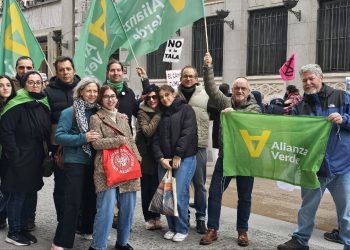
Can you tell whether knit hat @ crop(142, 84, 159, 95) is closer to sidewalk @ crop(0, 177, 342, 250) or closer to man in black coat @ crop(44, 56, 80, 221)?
man in black coat @ crop(44, 56, 80, 221)

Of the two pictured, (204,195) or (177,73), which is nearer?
(204,195)

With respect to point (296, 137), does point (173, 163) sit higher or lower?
lower

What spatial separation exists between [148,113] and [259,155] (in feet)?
4.49

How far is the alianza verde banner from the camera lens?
4.81 meters

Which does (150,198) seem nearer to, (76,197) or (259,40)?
(76,197)

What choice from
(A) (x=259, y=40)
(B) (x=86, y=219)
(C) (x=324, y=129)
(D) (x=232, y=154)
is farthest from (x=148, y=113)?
(A) (x=259, y=40)

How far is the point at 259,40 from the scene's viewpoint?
1769cm

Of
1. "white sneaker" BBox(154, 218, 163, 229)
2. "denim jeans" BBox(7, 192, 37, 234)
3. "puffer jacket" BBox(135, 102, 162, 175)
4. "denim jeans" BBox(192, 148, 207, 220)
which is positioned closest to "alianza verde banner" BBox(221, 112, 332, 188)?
"denim jeans" BBox(192, 148, 207, 220)

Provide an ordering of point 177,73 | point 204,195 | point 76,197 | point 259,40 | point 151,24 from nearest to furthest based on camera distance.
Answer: point 76,197 < point 204,195 < point 151,24 < point 177,73 < point 259,40

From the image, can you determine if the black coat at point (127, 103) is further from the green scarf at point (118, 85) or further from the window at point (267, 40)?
the window at point (267, 40)

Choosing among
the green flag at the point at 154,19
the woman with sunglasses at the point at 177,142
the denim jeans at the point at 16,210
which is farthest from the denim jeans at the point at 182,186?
the green flag at the point at 154,19

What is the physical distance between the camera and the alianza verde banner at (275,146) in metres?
4.81

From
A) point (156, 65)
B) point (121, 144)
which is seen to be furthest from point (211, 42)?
point (121, 144)

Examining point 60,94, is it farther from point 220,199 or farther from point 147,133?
point 220,199
